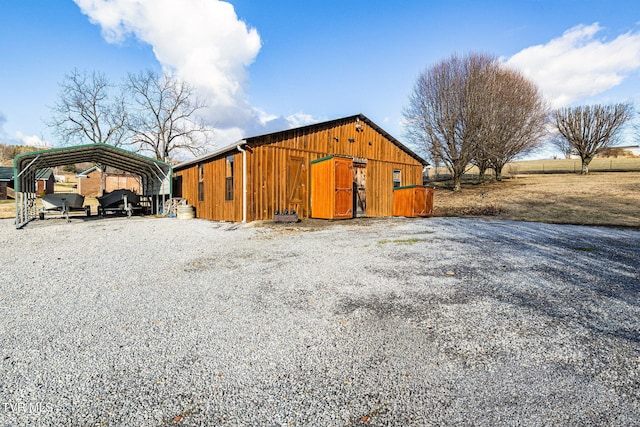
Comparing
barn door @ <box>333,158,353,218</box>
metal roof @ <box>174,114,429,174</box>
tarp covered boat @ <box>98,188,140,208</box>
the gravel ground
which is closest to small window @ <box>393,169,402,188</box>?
metal roof @ <box>174,114,429,174</box>

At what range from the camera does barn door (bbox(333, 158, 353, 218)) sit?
1115 centimetres

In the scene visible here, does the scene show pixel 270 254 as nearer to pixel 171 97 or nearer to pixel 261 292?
pixel 261 292

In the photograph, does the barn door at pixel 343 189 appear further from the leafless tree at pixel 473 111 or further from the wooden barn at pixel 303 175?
the leafless tree at pixel 473 111

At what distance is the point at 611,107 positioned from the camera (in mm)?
28531

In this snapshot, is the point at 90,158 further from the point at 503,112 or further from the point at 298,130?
the point at 503,112

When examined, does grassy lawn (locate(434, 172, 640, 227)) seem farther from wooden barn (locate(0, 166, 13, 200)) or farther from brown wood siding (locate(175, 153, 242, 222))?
wooden barn (locate(0, 166, 13, 200))

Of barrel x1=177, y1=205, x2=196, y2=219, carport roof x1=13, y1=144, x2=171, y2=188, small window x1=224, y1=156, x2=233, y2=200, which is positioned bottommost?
barrel x1=177, y1=205, x2=196, y2=219

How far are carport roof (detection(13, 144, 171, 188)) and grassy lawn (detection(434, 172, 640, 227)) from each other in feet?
47.5

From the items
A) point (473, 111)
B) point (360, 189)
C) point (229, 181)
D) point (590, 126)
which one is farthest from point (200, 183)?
point (590, 126)

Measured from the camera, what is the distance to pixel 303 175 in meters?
11.9

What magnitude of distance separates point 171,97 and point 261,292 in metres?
33.8

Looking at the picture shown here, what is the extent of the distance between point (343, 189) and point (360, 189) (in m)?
2.06

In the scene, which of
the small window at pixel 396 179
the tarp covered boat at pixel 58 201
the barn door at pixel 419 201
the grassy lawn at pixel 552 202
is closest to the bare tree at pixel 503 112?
the grassy lawn at pixel 552 202

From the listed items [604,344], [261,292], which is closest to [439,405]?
[604,344]
